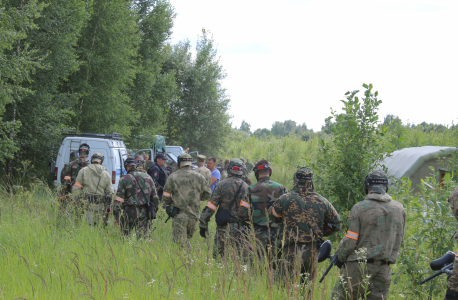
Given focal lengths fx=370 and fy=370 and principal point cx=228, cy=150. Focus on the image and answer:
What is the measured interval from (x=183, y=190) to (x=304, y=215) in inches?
103

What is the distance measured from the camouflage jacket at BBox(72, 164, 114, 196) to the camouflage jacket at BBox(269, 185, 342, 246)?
3793mm

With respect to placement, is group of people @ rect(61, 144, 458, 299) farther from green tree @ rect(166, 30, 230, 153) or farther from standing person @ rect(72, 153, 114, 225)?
green tree @ rect(166, 30, 230, 153)

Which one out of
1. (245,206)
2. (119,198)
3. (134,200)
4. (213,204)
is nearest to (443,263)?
(245,206)

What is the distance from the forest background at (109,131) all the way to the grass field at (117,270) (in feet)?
0.07

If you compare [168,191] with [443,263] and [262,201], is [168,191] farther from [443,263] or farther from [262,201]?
[443,263]

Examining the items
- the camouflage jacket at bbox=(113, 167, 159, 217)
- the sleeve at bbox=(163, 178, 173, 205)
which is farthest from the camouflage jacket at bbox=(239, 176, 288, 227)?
the camouflage jacket at bbox=(113, 167, 159, 217)

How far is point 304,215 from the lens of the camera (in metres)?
4.14

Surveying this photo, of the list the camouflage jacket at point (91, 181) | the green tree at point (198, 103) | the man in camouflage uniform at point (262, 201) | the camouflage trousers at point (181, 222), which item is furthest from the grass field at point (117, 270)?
the green tree at point (198, 103)

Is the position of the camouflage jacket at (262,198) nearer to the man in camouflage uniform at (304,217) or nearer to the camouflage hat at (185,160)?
the man in camouflage uniform at (304,217)

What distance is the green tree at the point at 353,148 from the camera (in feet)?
20.8

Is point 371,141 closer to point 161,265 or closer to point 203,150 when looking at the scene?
point 161,265

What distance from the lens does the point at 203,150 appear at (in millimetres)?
33875

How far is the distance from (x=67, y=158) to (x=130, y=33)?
907 centimetres

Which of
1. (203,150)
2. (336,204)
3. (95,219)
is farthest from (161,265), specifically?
(203,150)
